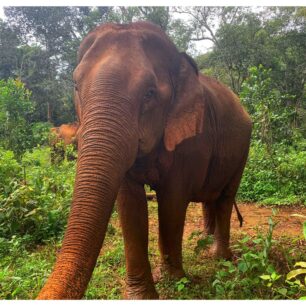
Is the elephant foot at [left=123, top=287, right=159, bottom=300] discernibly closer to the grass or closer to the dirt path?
the grass

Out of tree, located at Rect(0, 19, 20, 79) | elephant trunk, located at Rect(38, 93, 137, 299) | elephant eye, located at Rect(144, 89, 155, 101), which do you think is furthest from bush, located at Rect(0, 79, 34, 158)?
elephant trunk, located at Rect(38, 93, 137, 299)

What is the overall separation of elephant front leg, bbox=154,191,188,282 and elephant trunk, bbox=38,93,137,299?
859 mm

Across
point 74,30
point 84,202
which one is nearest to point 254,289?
point 84,202

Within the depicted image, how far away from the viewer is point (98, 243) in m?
2.06

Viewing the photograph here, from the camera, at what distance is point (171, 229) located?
331 centimetres

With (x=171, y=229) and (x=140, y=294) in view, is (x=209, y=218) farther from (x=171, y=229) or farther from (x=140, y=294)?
(x=140, y=294)

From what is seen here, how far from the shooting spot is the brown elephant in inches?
81.0

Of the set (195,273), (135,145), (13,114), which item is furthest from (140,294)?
(13,114)

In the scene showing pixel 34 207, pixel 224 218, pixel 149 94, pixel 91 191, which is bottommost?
pixel 224 218

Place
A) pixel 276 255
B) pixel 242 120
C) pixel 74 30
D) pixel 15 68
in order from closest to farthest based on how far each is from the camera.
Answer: pixel 276 255, pixel 242 120, pixel 74 30, pixel 15 68

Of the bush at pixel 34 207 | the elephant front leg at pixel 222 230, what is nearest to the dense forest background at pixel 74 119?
the bush at pixel 34 207

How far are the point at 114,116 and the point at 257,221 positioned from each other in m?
4.22

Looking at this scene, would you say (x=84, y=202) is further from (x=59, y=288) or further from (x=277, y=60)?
(x=277, y=60)

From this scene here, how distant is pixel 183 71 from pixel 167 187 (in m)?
0.84
